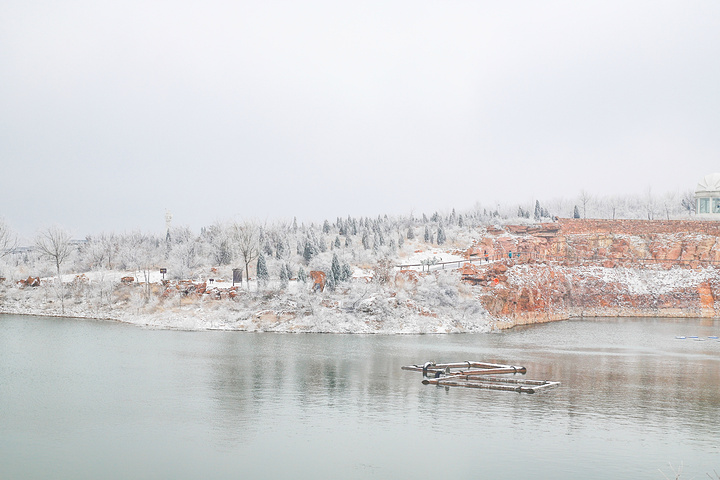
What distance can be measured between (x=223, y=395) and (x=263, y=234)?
60368 millimetres

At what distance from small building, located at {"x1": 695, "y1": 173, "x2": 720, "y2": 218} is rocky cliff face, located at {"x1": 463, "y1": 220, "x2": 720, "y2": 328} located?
45.7 feet

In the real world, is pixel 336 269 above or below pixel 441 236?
below

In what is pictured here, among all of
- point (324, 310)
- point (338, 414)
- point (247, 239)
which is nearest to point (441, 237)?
point (247, 239)

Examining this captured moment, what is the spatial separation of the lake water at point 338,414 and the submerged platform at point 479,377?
70cm

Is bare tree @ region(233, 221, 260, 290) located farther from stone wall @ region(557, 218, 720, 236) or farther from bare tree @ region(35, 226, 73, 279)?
stone wall @ region(557, 218, 720, 236)

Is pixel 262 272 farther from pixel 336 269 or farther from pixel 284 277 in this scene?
pixel 336 269

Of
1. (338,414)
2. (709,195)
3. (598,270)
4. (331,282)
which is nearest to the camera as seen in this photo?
(338,414)

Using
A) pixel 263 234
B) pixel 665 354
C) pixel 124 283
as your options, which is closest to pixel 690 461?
pixel 665 354

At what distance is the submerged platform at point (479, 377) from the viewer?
98.8ft

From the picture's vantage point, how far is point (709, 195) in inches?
3612

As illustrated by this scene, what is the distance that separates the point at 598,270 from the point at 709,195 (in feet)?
106

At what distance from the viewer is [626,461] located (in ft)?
65.6

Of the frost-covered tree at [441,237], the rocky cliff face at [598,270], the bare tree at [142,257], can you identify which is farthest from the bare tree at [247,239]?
the frost-covered tree at [441,237]

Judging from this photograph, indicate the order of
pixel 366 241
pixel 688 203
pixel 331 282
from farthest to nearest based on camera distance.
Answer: pixel 688 203, pixel 366 241, pixel 331 282
